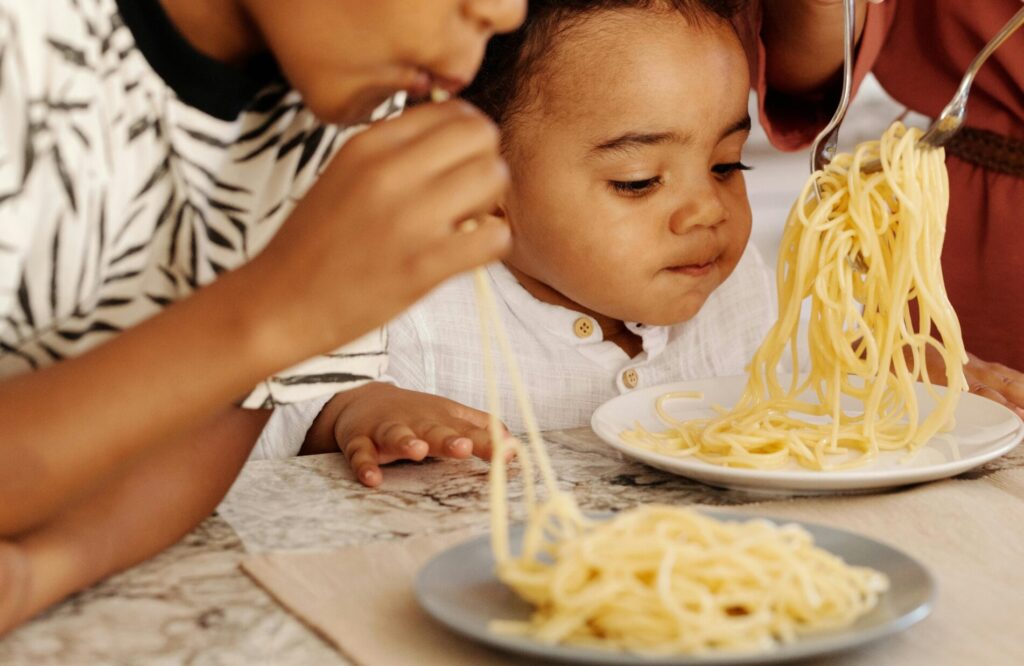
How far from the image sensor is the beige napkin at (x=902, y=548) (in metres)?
0.89

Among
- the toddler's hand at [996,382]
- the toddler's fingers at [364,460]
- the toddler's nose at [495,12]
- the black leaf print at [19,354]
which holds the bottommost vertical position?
the toddler's fingers at [364,460]

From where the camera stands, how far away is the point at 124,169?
114cm

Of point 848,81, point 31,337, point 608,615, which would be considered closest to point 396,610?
point 608,615

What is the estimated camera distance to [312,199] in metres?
0.92

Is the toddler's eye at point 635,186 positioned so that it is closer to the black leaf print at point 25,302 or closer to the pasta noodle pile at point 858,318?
the pasta noodle pile at point 858,318

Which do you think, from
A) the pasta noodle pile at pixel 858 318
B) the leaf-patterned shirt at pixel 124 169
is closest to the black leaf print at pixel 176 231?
the leaf-patterned shirt at pixel 124 169

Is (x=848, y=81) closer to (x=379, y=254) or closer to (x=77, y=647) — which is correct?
(x=379, y=254)

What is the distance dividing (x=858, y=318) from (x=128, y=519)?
91 centimetres

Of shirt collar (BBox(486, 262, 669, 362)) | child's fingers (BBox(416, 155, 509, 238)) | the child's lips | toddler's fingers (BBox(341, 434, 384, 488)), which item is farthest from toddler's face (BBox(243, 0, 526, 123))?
Result: shirt collar (BBox(486, 262, 669, 362))

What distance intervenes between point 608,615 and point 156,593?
1.33 feet

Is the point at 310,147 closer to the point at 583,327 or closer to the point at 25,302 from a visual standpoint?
the point at 25,302

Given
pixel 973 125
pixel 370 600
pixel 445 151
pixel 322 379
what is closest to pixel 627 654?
pixel 370 600

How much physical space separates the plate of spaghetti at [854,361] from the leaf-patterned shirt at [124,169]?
1.58 ft

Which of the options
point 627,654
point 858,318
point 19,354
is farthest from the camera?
point 858,318
